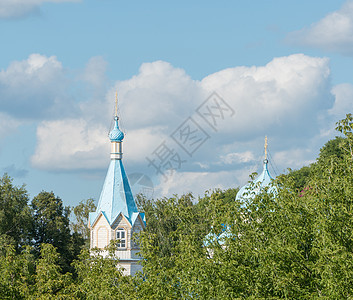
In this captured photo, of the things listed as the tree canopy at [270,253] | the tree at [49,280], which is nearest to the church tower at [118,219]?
the tree at [49,280]

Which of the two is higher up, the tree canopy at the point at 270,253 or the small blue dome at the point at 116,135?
the small blue dome at the point at 116,135

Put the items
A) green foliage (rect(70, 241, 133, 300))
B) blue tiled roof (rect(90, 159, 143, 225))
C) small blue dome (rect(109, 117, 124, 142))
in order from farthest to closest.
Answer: small blue dome (rect(109, 117, 124, 142)) < blue tiled roof (rect(90, 159, 143, 225)) < green foliage (rect(70, 241, 133, 300))

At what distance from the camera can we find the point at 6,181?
4994 cm

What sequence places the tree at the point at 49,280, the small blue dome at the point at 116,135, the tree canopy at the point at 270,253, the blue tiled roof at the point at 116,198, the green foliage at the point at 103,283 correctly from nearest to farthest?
1. the tree canopy at the point at 270,253
2. the green foliage at the point at 103,283
3. the tree at the point at 49,280
4. the blue tiled roof at the point at 116,198
5. the small blue dome at the point at 116,135

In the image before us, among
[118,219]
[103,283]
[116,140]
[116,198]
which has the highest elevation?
[116,140]

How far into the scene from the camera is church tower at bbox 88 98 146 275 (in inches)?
1784

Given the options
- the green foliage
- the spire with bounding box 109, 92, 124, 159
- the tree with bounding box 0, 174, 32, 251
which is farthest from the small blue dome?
the green foliage

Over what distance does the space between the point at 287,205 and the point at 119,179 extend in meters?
26.2

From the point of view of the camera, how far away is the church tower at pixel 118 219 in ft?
149

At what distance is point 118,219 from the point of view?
1797 inches

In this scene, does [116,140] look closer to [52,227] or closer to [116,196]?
[116,196]

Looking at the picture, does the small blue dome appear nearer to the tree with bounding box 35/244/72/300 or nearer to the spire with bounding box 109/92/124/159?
the spire with bounding box 109/92/124/159

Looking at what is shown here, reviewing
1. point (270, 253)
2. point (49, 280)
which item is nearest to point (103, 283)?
point (49, 280)

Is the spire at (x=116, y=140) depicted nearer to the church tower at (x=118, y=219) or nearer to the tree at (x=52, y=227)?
the church tower at (x=118, y=219)
